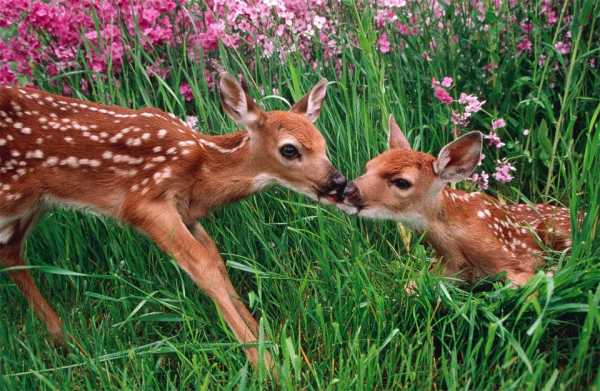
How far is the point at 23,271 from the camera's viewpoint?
4457 millimetres

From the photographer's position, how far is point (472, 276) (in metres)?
4.51

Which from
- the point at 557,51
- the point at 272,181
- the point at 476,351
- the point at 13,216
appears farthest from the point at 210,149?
the point at 557,51

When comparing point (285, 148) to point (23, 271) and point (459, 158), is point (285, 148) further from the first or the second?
point (23, 271)

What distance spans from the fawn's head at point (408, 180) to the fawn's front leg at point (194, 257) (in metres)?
0.79

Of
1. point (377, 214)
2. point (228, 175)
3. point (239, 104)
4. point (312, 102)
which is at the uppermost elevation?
point (239, 104)

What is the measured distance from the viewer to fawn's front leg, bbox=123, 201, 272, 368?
382 centimetres

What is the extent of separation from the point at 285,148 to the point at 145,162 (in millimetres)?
718

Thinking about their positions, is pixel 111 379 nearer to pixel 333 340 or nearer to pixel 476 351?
pixel 333 340

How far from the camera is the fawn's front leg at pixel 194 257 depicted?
151 inches

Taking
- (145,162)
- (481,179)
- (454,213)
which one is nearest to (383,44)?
(481,179)

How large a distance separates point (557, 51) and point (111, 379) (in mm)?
3205

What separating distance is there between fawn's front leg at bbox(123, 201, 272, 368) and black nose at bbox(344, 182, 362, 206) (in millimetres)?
705

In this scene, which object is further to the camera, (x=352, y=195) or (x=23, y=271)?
(x=23, y=271)

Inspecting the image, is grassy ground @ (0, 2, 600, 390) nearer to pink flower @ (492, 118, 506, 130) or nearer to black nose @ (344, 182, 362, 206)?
black nose @ (344, 182, 362, 206)
